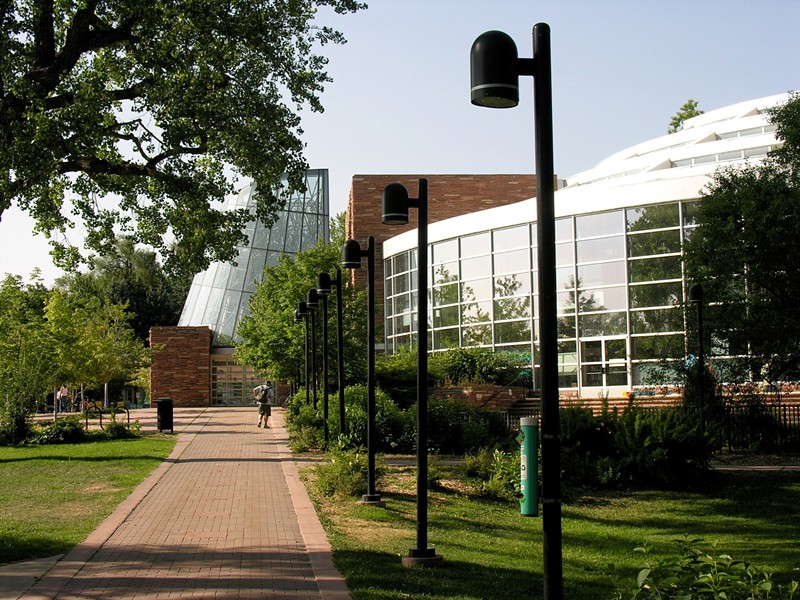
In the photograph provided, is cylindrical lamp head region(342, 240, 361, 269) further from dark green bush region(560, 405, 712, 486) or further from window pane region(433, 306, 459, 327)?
window pane region(433, 306, 459, 327)

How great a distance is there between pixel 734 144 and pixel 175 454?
28.1 meters

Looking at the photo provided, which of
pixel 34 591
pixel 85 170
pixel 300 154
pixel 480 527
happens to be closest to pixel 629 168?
pixel 300 154

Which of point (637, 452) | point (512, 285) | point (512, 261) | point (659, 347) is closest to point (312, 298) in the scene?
point (637, 452)

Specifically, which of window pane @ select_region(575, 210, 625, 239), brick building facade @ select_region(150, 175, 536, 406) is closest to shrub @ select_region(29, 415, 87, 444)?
window pane @ select_region(575, 210, 625, 239)

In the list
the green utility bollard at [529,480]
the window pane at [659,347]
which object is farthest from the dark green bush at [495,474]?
the window pane at [659,347]

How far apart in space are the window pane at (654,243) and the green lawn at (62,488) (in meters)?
16.4

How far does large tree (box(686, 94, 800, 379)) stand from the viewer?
64.0ft

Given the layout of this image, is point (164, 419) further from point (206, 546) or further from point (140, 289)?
point (140, 289)

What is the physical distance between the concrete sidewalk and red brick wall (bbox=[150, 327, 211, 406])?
42992 millimetres

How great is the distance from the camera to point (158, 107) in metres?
19.1

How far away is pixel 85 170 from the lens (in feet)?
62.5

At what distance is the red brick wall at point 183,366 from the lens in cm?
5966

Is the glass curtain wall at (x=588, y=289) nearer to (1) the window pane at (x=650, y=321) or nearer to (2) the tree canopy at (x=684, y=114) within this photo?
(1) the window pane at (x=650, y=321)

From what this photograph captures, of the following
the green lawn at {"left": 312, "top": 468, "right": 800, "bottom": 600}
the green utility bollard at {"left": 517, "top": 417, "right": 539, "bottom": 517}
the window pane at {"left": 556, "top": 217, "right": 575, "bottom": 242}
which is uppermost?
the window pane at {"left": 556, "top": 217, "right": 575, "bottom": 242}
